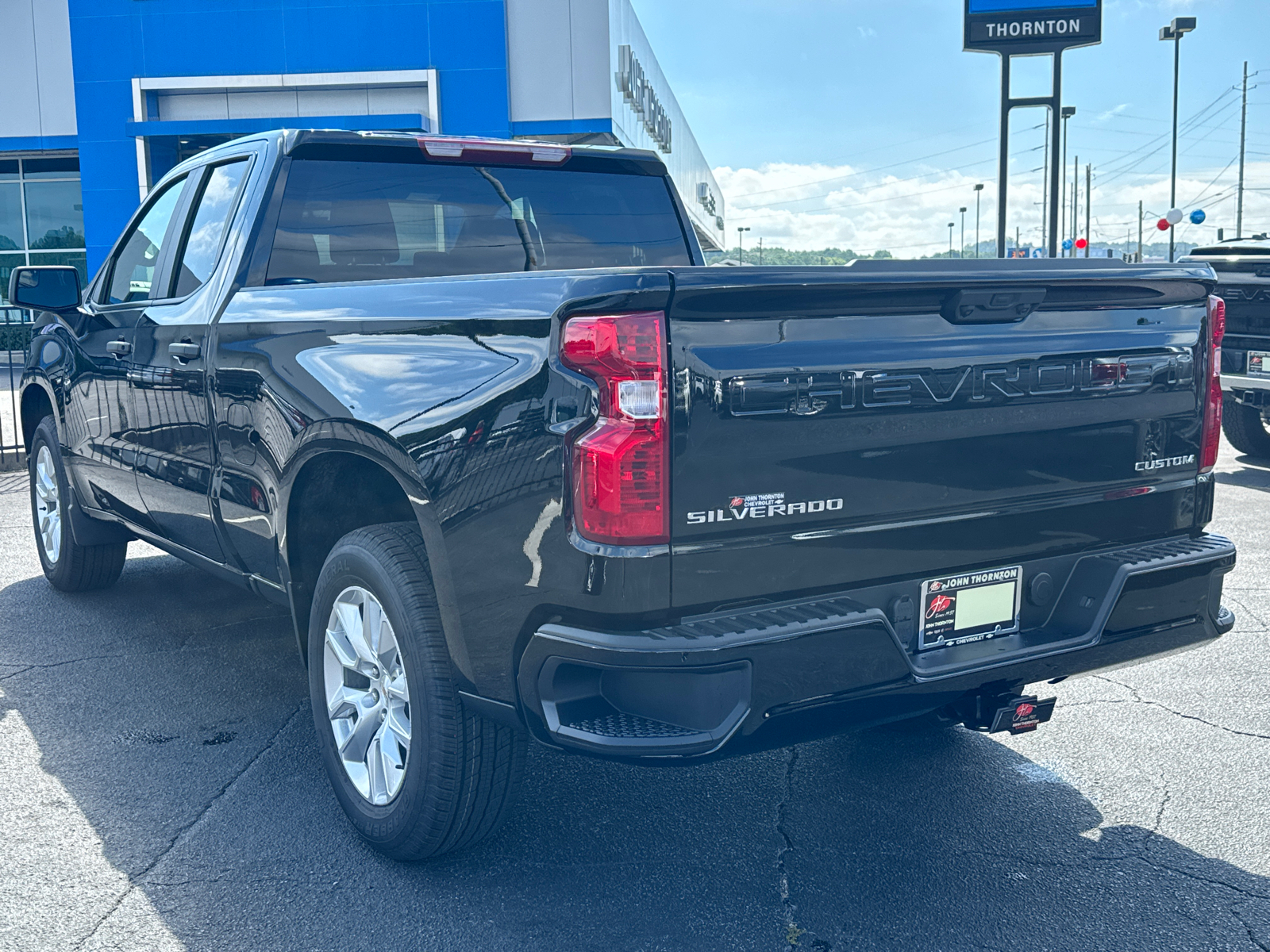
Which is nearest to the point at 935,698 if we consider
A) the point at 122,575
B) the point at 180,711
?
the point at 180,711

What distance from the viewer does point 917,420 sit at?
268 centimetres

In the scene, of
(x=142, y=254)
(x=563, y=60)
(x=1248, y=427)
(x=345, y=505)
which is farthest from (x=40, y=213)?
(x=345, y=505)

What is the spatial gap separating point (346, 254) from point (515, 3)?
67.1 feet

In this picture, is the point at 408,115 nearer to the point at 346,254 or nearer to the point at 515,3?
the point at 515,3

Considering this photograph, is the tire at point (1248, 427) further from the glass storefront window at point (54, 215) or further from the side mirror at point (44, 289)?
the glass storefront window at point (54, 215)

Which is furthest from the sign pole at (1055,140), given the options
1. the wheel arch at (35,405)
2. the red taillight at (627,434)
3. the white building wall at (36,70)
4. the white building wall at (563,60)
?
the white building wall at (36,70)

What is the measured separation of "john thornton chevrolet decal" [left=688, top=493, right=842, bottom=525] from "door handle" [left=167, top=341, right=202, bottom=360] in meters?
2.26

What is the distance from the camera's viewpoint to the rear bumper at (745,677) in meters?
2.41

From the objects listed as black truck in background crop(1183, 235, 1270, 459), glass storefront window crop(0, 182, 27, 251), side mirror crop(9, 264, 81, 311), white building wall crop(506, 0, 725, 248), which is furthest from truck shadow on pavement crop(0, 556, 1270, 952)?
glass storefront window crop(0, 182, 27, 251)

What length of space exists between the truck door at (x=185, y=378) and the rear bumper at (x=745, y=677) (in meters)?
2.01

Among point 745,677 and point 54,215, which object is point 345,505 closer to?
point 745,677

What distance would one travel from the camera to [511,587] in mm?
2582

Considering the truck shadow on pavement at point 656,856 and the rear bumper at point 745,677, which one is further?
the truck shadow on pavement at point 656,856

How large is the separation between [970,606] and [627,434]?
103cm
